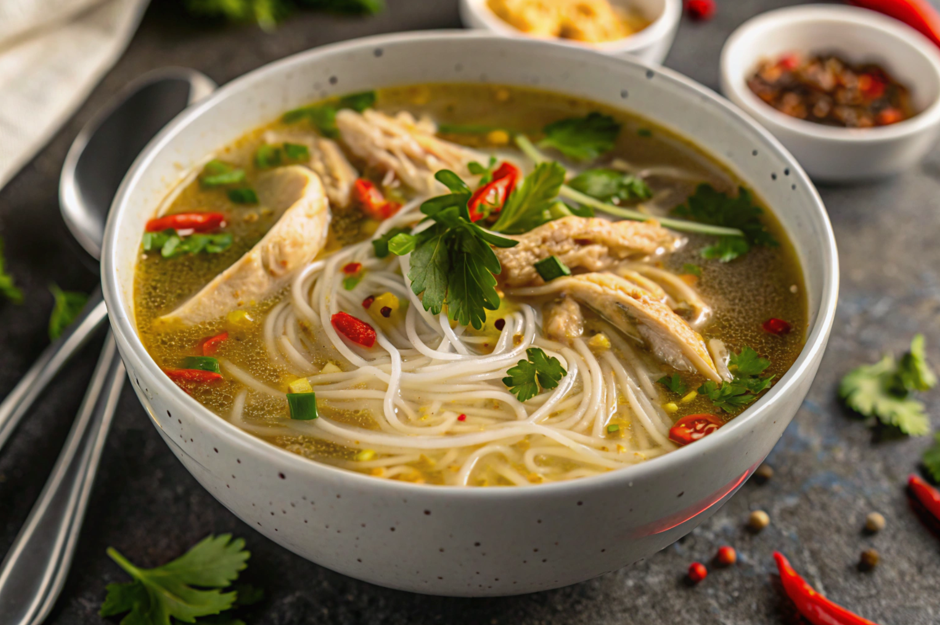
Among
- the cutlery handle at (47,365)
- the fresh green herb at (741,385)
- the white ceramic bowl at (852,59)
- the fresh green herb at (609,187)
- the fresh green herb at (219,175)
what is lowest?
the white ceramic bowl at (852,59)

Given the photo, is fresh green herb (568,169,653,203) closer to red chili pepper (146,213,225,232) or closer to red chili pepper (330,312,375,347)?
red chili pepper (330,312,375,347)

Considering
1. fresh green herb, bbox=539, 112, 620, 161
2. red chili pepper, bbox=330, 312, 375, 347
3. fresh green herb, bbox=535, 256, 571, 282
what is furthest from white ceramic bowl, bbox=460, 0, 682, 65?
red chili pepper, bbox=330, 312, 375, 347

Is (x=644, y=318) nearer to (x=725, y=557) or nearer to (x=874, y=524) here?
(x=725, y=557)

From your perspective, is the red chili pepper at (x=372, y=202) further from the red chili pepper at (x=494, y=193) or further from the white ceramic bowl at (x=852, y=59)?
the white ceramic bowl at (x=852, y=59)

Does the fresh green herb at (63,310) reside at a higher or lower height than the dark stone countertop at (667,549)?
higher

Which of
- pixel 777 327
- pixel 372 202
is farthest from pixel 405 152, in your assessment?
pixel 777 327

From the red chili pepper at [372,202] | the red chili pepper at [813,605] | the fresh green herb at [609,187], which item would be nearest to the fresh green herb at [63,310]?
the red chili pepper at [372,202]

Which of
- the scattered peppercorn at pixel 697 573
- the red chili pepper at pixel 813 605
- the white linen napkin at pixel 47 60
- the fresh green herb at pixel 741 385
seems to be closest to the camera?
the fresh green herb at pixel 741 385
